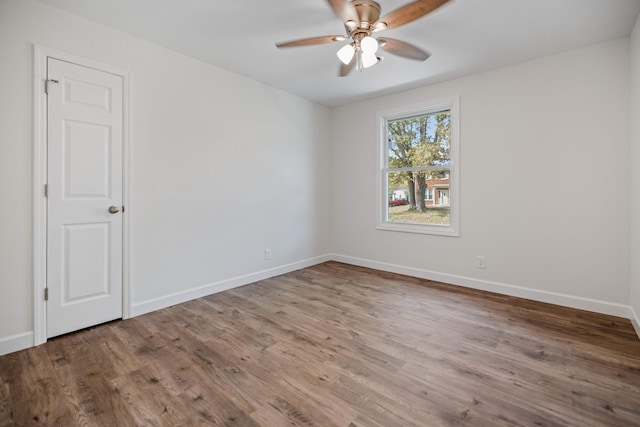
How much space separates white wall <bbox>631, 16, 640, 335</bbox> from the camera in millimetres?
2373

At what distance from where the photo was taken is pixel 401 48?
2352 millimetres

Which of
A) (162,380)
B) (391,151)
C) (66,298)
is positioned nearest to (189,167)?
(66,298)

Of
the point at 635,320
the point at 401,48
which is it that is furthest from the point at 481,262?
the point at 401,48

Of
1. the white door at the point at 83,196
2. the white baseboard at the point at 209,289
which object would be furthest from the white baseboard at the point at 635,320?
the white door at the point at 83,196

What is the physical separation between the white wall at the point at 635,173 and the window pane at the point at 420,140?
161cm

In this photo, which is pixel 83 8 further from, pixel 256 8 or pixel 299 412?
pixel 299 412

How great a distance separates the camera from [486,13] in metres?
2.28

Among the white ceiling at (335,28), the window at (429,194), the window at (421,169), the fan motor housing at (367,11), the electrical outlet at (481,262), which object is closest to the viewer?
the fan motor housing at (367,11)

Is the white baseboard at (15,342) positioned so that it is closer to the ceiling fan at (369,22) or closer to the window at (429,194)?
the ceiling fan at (369,22)

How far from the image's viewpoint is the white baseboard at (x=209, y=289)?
110 inches

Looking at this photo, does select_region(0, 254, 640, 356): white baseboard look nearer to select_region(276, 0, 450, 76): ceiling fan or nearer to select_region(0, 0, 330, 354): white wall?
select_region(0, 0, 330, 354): white wall

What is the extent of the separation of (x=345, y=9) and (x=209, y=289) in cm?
296

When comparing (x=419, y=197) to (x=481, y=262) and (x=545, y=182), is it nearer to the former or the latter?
(x=481, y=262)

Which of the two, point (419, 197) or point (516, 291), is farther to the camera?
point (419, 197)
